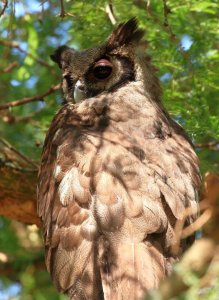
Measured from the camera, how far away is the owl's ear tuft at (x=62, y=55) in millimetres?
5770

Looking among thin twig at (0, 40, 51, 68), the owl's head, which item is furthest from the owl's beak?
thin twig at (0, 40, 51, 68)

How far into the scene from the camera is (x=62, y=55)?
5828 mm

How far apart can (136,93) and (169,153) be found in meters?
0.82

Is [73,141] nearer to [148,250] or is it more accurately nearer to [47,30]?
[148,250]

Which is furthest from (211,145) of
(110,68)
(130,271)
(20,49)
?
(20,49)

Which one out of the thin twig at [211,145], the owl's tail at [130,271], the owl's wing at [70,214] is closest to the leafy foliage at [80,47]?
the thin twig at [211,145]

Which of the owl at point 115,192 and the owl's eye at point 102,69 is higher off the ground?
the owl's eye at point 102,69

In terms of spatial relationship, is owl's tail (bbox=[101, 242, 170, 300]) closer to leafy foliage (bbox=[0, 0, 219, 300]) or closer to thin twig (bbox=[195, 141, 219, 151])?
leafy foliage (bbox=[0, 0, 219, 300])

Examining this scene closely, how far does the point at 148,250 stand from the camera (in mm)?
3973

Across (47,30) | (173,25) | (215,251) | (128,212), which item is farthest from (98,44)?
(215,251)

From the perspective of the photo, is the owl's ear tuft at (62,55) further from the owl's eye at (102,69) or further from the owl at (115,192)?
the owl at (115,192)

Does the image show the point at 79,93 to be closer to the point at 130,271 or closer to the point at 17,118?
the point at 17,118

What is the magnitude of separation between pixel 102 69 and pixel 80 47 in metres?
0.62

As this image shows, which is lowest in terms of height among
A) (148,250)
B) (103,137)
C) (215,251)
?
(148,250)
